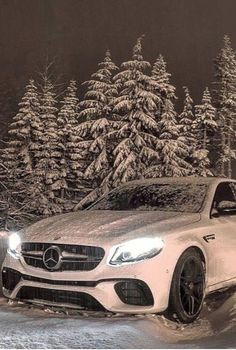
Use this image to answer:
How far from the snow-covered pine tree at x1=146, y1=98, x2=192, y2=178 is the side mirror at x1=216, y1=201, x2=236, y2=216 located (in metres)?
33.3

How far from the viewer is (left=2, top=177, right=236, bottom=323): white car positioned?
210 inches

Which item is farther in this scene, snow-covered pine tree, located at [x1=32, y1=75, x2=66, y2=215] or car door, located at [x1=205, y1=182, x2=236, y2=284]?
snow-covered pine tree, located at [x1=32, y1=75, x2=66, y2=215]

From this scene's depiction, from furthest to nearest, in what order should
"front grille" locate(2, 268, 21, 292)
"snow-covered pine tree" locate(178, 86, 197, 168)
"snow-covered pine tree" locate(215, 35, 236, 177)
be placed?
"snow-covered pine tree" locate(215, 35, 236, 177) < "snow-covered pine tree" locate(178, 86, 197, 168) < "front grille" locate(2, 268, 21, 292)

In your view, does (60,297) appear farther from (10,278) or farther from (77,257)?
(10,278)

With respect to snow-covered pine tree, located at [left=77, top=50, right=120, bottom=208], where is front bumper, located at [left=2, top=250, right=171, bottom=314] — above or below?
below

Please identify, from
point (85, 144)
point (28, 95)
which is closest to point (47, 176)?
point (28, 95)

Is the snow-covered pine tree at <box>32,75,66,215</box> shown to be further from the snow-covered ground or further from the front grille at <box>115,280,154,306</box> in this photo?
the front grille at <box>115,280,154,306</box>

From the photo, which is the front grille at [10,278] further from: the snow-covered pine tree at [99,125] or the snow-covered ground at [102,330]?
the snow-covered pine tree at [99,125]

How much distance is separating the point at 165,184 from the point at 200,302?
1.94 meters

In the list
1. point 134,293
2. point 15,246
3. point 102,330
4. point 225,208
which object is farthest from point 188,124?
point 102,330

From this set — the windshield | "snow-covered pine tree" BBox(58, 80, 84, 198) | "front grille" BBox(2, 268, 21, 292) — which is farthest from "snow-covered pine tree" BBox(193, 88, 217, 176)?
"front grille" BBox(2, 268, 21, 292)

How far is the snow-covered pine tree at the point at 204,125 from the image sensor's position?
172 ft

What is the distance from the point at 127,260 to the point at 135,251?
0.11 m

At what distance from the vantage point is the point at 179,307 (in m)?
5.52
